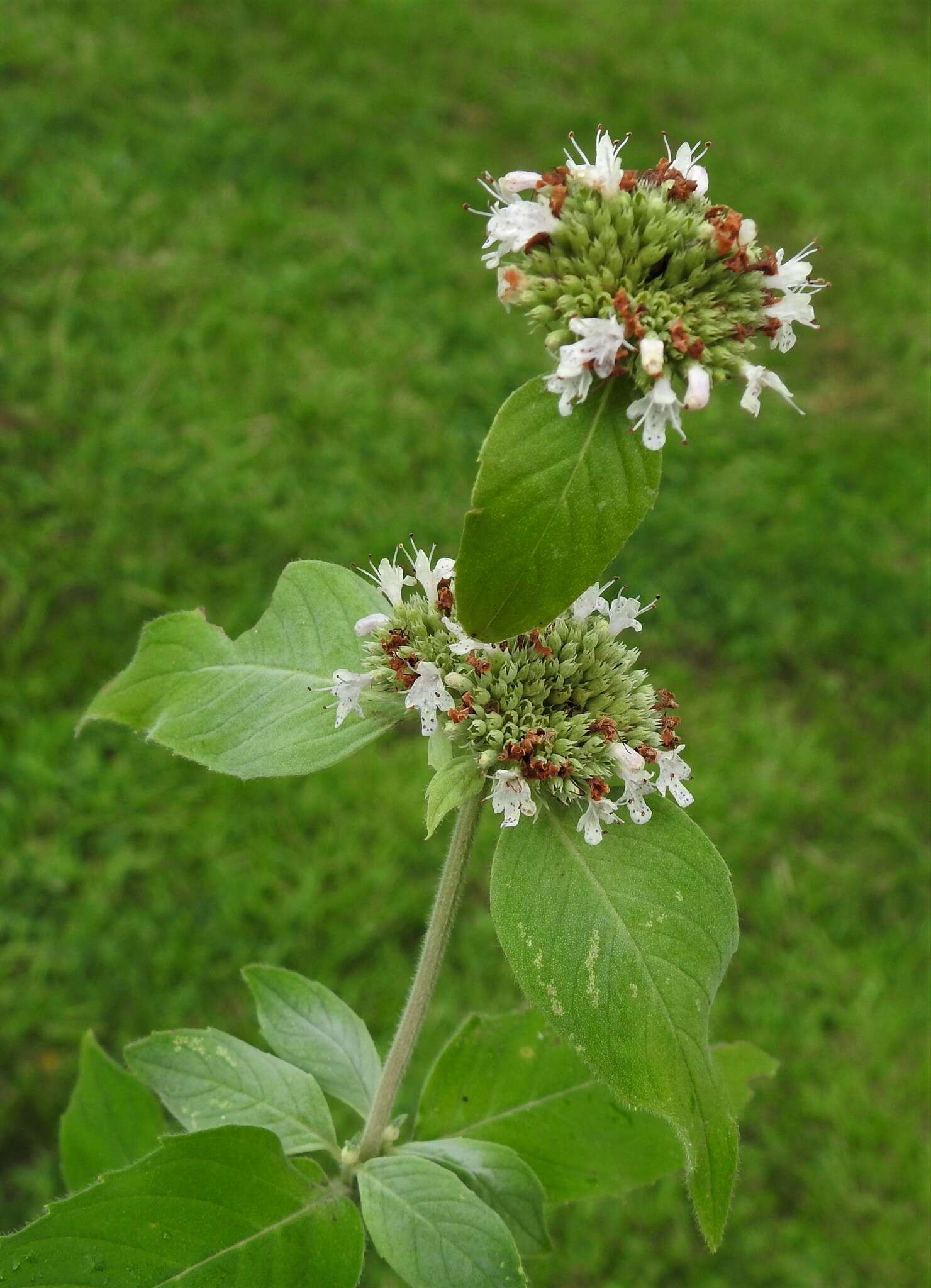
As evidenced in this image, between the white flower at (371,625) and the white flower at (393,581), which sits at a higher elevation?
the white flower at (393,581)

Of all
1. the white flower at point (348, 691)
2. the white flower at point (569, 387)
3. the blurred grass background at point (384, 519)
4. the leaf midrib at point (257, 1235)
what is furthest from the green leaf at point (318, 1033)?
the blurred grass background at point (384, 519)

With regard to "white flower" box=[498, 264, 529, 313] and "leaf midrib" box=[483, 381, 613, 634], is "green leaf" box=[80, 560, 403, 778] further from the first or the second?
"white flower" box=[498, 264, 529, 313]

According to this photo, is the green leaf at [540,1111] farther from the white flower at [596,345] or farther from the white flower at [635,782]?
the white flower at [596,345]

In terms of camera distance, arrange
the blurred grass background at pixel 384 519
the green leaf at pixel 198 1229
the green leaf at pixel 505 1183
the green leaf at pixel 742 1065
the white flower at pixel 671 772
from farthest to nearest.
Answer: the blurred grass background at pixel 384 519 → the green leaf at pixel 742 1065 → the green leaf at pixel 505 1183 → the white flower at pixel 671 772 → the green leaf at pixel 198 1229

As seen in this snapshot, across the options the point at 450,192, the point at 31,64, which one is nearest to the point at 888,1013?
the point at 450,192

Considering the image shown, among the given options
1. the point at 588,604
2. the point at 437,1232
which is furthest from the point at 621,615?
the point at 437,1232

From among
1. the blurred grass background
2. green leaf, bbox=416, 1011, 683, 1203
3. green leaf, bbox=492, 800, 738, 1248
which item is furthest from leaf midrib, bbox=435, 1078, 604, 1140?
the blurred grass background

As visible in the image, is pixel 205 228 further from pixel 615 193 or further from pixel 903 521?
pixel 615 193

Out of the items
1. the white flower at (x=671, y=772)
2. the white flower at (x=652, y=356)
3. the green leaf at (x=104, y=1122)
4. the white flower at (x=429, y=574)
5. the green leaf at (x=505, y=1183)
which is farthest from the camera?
the green leaf at (x=104, y=1122)
